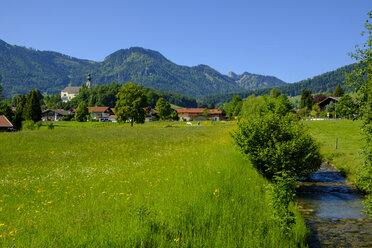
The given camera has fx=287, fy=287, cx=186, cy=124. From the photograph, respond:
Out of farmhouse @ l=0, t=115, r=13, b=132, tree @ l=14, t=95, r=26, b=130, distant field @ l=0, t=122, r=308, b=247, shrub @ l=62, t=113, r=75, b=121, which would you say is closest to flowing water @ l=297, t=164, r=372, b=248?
distant field @ l=0, t=122, r=308, b=247

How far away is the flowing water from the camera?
1132cm

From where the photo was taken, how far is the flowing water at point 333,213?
37.1 ft

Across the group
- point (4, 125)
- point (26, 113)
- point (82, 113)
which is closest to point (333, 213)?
point (4, 125)

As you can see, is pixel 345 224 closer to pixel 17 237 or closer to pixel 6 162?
pixel 17 237

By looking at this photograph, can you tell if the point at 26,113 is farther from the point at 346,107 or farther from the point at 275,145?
the point at 346,107

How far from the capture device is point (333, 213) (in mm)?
14508

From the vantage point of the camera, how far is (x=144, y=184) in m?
12.1

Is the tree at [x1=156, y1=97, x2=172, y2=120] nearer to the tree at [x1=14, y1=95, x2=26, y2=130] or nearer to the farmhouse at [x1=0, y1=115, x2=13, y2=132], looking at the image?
the tree at [x1=14, y1=95, x2=26, y2=130]

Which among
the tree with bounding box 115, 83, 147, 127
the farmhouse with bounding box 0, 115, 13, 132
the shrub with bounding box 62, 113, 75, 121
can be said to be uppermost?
the tree with bounding box 115, 83, 147, 127

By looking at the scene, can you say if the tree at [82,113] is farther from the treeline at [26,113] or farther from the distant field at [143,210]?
the distant field at [143,210]

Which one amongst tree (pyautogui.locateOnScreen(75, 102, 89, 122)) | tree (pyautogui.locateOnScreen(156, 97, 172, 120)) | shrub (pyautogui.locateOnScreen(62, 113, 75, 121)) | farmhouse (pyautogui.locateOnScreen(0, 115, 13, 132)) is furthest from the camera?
Answer: shrub (pyautogui.locateOnScreen(62, 113, 75, 121))

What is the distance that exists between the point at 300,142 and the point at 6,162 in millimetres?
20596

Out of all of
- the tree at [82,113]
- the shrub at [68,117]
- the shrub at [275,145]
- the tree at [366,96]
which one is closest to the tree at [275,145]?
the shrub at [275,145]

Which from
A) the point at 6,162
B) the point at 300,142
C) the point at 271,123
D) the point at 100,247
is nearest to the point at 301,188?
the point at 300,142
